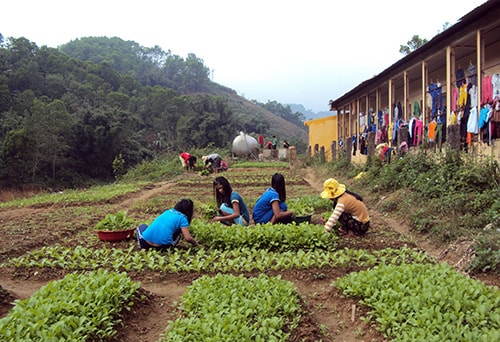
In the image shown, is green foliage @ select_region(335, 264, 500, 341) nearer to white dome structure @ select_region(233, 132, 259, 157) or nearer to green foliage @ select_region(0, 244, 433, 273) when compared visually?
green foliage @ select_region(0, 244, 433, 273)

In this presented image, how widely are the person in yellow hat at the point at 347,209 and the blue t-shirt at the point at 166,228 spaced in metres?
2.59

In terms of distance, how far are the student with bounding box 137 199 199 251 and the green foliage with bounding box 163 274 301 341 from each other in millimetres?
1984

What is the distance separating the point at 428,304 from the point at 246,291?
6.05 ft

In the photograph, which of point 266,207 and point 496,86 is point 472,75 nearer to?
point 496,86

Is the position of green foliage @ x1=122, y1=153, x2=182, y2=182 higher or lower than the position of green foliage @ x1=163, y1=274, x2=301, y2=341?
higher

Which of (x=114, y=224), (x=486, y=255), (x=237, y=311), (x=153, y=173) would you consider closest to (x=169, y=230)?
(x=114, y=224)

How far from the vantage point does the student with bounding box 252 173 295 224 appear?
7996 millimetres

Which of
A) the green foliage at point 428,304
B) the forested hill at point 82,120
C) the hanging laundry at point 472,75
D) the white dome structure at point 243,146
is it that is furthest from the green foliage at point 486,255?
the white dome structure at point 243,146

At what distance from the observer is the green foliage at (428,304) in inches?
137

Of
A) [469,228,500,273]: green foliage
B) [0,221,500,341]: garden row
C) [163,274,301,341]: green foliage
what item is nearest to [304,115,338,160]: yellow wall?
[469,228,500,273]: green foliage

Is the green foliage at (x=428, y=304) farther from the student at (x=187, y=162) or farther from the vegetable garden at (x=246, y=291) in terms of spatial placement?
the student at (x=187, y=162)

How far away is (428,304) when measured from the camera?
3896 mm

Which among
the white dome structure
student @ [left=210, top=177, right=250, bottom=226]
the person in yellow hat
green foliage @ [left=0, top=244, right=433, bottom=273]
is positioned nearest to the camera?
green foliage @ [left=0, top=244, right=433, bottom=273]

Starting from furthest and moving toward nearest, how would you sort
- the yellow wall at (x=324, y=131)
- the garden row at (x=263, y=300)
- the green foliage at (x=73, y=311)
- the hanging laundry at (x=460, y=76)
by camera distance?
the yellow wall at (x=324, y=131)
the hanging laundry at (x=460, y=76)
the garden row at (x=263, y=300)
the green foliage at (x=73, y=311)
